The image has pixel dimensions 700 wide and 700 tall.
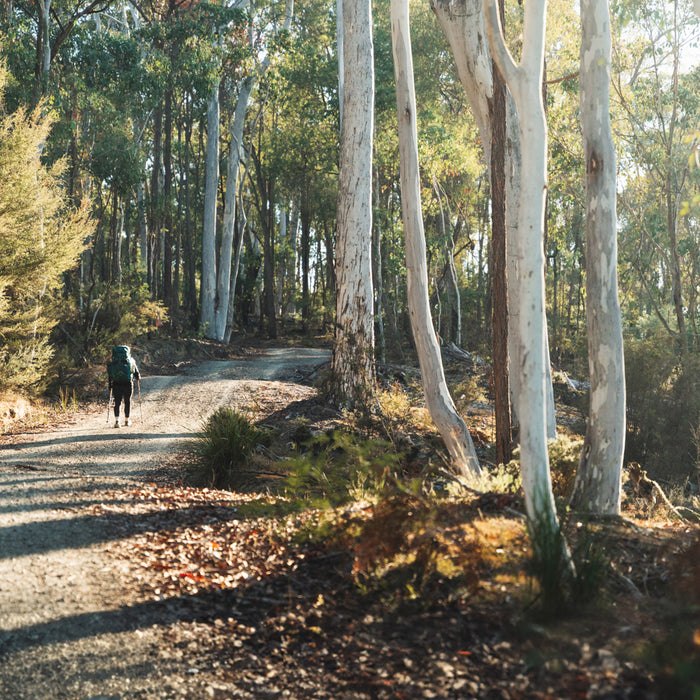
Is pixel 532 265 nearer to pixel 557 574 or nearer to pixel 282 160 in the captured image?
pixel 557 574

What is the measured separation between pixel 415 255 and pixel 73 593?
231 inches

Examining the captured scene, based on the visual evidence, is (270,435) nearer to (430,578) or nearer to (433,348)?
(433,348)

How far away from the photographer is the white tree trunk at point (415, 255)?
8.52 metres

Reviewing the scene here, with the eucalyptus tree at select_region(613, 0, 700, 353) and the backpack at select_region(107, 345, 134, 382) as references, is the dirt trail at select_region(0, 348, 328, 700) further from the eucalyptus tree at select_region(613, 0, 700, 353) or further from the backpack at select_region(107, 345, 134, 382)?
the eucalyptus tree at select_region(613, 0, 700, 353)

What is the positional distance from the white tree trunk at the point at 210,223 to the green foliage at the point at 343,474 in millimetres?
19420

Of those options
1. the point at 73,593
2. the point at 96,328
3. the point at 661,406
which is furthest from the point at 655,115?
the point at 73,593

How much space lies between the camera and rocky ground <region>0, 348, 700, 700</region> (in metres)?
3.30

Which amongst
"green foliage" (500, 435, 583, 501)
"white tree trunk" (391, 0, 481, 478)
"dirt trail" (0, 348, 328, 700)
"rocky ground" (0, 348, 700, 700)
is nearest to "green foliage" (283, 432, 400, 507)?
"rocky ground" (0, 348, 700, 700)

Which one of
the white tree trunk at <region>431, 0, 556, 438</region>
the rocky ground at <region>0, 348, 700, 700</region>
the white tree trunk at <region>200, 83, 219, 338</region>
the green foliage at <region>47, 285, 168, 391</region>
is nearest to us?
the rocky ground at <region>0, 348, 700, 700</region>

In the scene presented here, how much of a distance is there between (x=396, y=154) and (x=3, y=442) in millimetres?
18329

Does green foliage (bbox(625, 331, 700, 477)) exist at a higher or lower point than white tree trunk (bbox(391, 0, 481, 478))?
lower

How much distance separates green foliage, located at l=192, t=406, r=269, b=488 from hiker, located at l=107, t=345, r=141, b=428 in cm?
253

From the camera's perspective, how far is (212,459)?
8.73 m

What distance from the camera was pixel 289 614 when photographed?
424 centimetres
